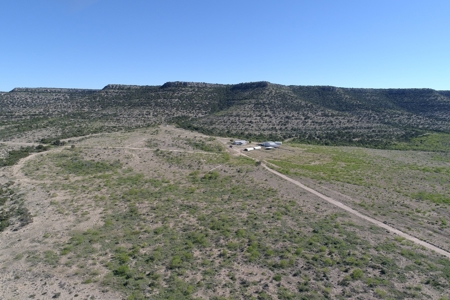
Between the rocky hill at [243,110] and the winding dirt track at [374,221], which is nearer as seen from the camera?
the winding dirt track at [374,221]

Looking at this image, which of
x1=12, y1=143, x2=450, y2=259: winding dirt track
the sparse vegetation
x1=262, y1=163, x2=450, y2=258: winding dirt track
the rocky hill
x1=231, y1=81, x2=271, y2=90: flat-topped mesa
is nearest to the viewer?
the sparse vegetation

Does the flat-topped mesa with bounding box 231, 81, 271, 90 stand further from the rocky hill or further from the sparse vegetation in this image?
the sparse vegetation

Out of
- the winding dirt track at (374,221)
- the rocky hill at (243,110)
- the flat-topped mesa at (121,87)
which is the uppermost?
the flat-topped mesa at (121,87)

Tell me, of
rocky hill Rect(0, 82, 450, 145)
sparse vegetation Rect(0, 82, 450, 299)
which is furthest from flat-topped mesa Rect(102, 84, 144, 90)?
sparse vegetation Rect(0, 82, 450, 299)

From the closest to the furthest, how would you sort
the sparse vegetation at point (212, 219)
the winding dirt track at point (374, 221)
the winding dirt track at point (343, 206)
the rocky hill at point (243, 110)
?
1. the sparse vegetation at point (212, 219)
2. the winding dirt track at point (374, 221)
3. the winding dirt track at point (343, 206)
4. the rocky hill at point (243, 110)

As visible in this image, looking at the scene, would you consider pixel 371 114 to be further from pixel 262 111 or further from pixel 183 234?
pixel 183 234

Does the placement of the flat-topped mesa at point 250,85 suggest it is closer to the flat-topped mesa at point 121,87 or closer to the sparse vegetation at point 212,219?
the flat-topped mesa at point 121,87

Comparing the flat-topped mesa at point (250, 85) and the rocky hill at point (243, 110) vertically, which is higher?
the flat-topped mesa at point (250, 85)

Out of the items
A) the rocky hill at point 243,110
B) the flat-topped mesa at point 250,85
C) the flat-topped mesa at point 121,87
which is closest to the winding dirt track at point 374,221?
the rocky hill at point 243,110

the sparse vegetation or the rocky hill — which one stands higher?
the rocky hill

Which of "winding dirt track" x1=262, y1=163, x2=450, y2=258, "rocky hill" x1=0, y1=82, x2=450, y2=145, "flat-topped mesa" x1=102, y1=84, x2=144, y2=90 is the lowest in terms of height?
"winding dirt track" x1=262, y1=163, x2=450, y2=258
